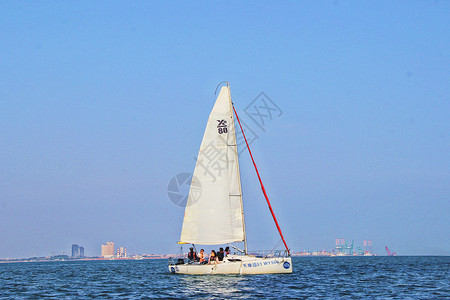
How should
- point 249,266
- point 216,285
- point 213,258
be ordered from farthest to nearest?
point 213,258, point 249,266, point 216,285

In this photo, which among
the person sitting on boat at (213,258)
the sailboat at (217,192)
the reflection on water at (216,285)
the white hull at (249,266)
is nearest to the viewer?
the reflection on water at (216,285)

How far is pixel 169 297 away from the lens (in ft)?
115

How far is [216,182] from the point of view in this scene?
4888cm

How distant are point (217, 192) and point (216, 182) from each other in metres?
0.87

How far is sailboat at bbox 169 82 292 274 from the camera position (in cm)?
4769

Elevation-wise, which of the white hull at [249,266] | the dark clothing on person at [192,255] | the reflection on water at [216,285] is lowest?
the reflection on water at [216,285]

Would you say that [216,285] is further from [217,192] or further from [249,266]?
[217,192]

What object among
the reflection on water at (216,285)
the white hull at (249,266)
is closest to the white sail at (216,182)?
the white hull at (249,266)

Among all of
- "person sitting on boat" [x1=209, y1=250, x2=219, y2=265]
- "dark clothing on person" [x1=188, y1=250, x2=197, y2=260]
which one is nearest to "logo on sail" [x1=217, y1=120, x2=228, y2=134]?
"person sitting on boat" [x1=209, y1=250, x2=219, y2=265]

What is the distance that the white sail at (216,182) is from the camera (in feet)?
158

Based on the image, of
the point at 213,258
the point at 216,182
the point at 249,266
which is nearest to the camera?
the point at 249,266

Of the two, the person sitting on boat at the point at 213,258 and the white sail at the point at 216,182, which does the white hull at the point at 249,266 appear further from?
the white sail at the point at 216,182

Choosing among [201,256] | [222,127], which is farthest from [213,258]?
[222,127]

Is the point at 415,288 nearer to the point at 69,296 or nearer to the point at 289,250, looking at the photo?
the point at 289,250
